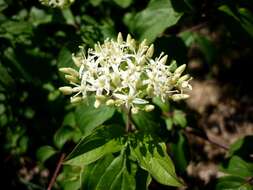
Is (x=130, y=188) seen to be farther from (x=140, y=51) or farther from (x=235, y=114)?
(x=235, y=114)

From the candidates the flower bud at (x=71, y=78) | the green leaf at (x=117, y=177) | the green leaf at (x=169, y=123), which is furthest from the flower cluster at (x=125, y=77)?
the green leaf at (x=169, y=123)

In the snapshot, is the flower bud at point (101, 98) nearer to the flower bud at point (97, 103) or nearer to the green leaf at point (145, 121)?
the flower bud at point (97, 103)

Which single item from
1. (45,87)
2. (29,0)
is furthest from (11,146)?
(29,0)

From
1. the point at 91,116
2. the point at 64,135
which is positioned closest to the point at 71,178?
the point at 64,135

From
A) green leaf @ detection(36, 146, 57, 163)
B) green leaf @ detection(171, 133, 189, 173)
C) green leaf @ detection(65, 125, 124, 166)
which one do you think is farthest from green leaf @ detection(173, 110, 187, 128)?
green leaf @ detection(36, 146, 57, 163)

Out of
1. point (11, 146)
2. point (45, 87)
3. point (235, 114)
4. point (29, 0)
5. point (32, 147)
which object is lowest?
point (235, 114)
